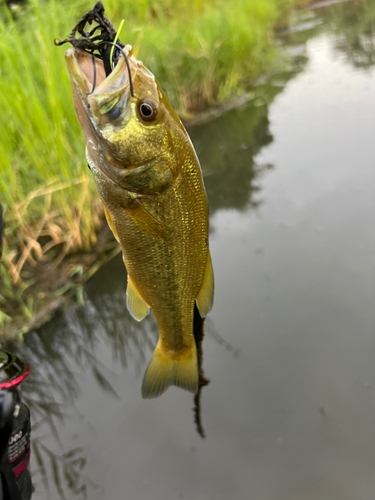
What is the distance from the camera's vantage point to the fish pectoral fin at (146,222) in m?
0.96

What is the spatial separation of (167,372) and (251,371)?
1075 mm

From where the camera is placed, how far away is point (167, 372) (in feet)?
4.59

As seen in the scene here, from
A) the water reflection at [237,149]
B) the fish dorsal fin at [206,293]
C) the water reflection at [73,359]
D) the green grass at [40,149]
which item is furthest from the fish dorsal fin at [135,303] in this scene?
the water reflection at [237,149]

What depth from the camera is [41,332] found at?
2.80 metres

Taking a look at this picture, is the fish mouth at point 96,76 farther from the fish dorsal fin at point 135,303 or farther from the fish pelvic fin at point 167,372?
the fish pelvic fin at point 167,372

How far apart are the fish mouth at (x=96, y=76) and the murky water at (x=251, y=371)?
1894 mm

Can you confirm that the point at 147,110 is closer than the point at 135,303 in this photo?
Yes

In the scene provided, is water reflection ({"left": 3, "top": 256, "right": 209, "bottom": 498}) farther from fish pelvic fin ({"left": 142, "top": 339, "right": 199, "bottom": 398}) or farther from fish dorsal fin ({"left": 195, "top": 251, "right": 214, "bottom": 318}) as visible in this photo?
fish dorsal fin ({"left": 195, "top": 251, "right": 214, "bottom": 318})

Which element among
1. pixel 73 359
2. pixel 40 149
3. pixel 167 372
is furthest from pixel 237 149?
pixel 167 372

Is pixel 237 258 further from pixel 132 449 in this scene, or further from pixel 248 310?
pixel 132 449

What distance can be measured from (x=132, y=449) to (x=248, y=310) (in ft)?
4.13

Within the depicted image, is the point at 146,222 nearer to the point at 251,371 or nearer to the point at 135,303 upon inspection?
the point at 135,303

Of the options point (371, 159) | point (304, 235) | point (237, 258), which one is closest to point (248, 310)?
point (237, 258)

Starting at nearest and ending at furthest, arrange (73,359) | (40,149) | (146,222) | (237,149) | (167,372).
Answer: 1. (146,222)
2. (167,372)
3. (73,359)
4. (40,149)
5. (237,149)
